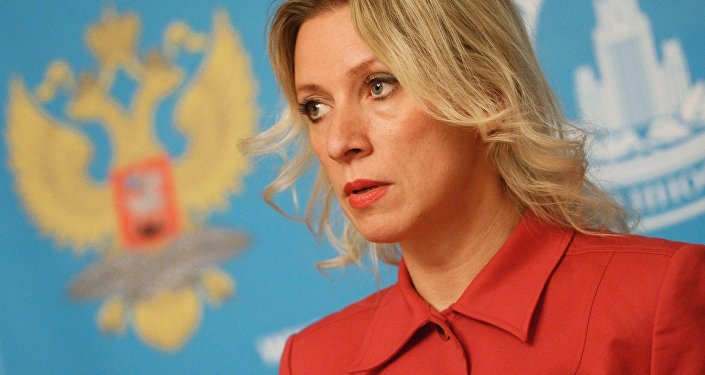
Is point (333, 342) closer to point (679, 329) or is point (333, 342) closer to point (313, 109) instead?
point (313, 109)

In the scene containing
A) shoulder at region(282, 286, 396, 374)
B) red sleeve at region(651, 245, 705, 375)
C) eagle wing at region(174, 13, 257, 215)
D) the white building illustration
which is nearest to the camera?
red sleeve at region(651, 245, 705, 375)

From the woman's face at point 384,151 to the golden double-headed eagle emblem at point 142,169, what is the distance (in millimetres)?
1033

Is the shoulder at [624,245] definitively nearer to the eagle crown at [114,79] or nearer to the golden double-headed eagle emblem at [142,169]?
the golden double-headed eagle emblem at [142,169]

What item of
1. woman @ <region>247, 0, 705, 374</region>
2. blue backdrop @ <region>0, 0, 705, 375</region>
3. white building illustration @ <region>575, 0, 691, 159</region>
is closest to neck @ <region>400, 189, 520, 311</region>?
woman @ <region>247, 0, 705, 374</region>

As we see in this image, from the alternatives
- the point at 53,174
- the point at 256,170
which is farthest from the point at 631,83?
the point at 53,174

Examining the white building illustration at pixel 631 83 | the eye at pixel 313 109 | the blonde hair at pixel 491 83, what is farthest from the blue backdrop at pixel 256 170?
the eye at pixel 313 109

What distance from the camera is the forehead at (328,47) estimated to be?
1.24 metres

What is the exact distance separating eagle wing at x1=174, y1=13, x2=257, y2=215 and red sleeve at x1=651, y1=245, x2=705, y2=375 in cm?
131

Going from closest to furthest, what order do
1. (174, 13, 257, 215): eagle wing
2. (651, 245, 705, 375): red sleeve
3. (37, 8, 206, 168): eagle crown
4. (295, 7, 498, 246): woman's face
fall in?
(651, 245, 705, 375): red sleeve → (295, 7, 498, 246): woman's face → (174, 13, 257, 215): eagle wing → (37, 8, 206, 168): eagle crown

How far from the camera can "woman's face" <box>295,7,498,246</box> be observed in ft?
4.01

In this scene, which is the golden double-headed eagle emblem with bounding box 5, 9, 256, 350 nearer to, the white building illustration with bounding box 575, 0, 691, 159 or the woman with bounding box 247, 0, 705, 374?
the white building illustration with bounding box 575, 0, 691, 159

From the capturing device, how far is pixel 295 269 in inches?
87.1

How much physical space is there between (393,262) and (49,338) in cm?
121

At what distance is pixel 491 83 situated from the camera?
1277mm
